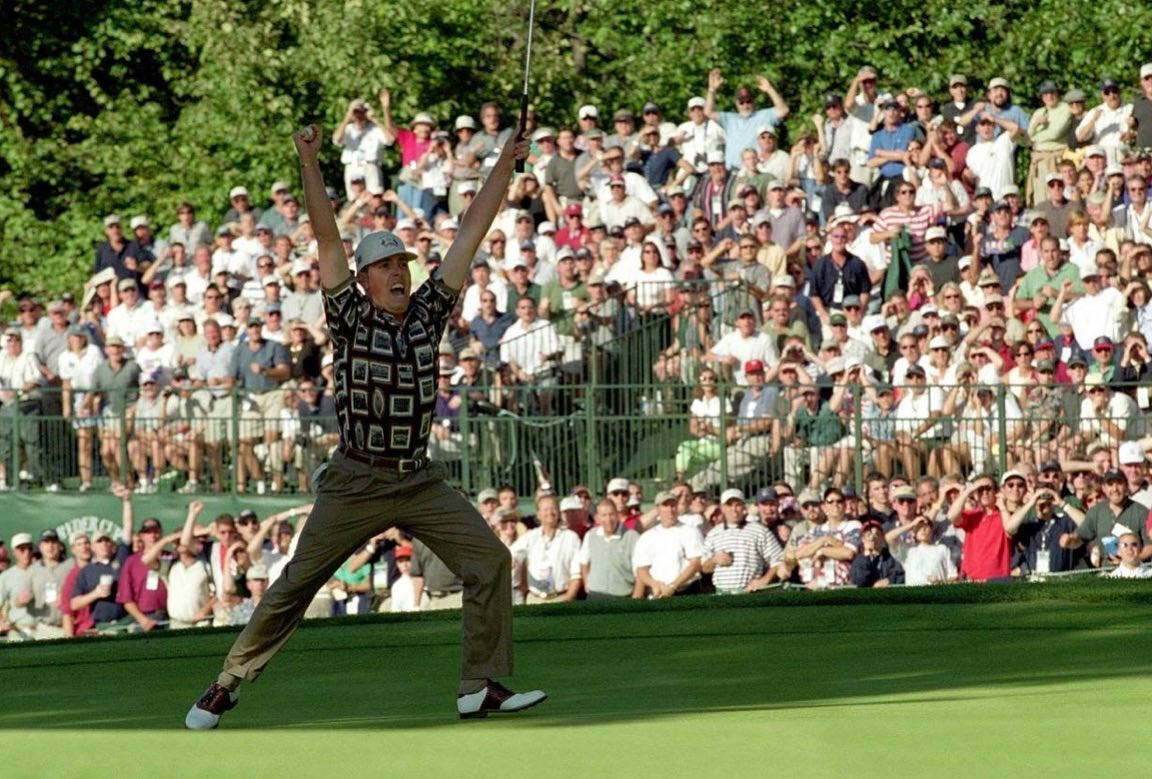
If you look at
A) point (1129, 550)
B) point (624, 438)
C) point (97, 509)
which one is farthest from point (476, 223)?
point (97, 509)

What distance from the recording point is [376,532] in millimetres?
8719

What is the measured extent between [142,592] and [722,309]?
5992mm

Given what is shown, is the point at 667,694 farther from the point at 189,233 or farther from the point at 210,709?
the point at 189,233

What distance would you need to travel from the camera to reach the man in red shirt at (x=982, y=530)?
16.8m

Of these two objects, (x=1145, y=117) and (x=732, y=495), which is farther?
(x=1145, y=117)

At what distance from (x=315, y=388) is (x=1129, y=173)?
764cm

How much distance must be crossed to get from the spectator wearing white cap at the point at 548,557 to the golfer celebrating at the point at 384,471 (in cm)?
938

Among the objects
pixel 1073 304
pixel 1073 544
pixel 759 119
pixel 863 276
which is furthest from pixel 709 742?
pixel 759 119

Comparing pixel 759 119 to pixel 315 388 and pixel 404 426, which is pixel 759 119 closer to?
pixel 315 388

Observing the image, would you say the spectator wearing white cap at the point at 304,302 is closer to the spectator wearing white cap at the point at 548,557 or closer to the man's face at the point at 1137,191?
the spectator wearing white cap at the point at 548,557

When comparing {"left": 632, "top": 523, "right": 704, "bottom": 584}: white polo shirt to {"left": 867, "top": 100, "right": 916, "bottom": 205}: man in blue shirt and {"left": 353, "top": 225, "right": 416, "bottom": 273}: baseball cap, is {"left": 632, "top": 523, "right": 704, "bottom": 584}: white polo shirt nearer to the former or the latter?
{"left": 867, "top": 100, "right": 916, "bottom": 205}: man in blue shirt

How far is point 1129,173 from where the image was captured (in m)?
20.7

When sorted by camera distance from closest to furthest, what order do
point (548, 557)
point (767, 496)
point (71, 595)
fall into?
point (767, 496) → point (548, 557) → point (71, 595)

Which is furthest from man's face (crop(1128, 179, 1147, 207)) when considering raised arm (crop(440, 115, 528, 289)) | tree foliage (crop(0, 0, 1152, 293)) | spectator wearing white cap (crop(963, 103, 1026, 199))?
raised arm (crop(440, 115, 528, 289))
